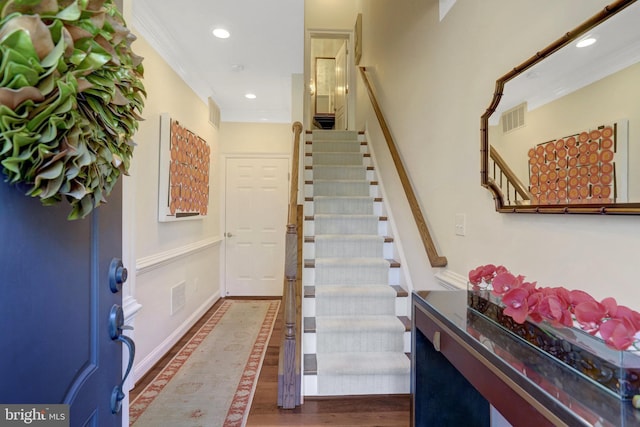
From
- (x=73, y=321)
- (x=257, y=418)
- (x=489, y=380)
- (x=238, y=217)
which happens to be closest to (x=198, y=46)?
(x=238, y=217)

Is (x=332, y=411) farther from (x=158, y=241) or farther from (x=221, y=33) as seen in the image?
(x=221, y=33)

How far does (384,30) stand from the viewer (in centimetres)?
332

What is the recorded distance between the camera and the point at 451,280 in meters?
1.74

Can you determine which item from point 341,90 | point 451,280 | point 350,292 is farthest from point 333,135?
point 451,280

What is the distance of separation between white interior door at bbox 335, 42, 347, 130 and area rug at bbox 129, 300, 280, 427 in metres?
3.95

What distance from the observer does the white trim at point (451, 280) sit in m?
1.64

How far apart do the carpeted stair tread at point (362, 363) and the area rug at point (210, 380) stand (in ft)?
1.88

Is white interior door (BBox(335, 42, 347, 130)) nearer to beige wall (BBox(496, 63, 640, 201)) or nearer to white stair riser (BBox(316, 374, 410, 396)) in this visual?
white stair riser (BBox(316, 374, 410, 396))

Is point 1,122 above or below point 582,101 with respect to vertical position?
below

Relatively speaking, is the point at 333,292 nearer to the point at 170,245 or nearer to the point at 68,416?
the point at 170,245

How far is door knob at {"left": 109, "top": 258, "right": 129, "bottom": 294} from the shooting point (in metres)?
0.82

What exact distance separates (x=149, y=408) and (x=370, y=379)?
1460 mm

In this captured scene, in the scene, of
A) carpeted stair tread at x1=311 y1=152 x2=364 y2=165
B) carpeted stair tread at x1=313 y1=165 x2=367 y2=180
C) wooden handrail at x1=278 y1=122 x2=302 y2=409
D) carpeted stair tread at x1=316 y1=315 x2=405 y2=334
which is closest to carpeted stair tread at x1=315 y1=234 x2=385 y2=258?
carpeted stair tread at x1=316 y1=315 x2=405 y2=334

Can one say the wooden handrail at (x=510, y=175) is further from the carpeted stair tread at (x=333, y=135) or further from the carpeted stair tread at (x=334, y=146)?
the carpeted stair tread at (x=333, y=135)
